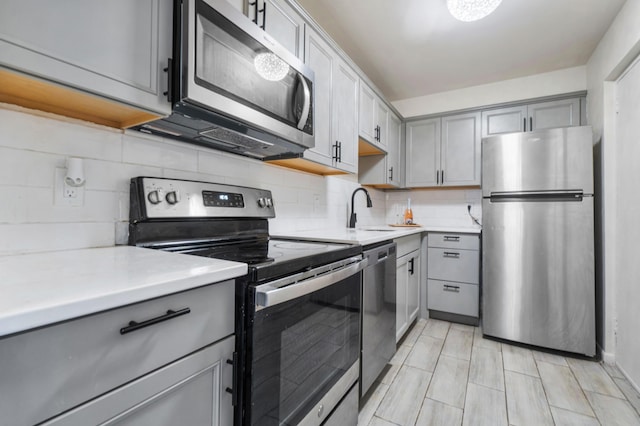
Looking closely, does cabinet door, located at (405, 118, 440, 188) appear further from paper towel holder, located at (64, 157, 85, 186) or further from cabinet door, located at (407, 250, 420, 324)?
paper towel holder, located at (64, 157, 85, 186)

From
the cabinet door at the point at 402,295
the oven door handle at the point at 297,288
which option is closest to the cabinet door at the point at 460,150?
the cabinet door at the point at 402,295

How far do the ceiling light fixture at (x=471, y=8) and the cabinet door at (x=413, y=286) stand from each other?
180 centimetres

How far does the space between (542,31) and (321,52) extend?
1829mm

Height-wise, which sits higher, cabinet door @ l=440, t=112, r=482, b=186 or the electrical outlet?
cabinet door @ l=440, t=112, r=482, b=186

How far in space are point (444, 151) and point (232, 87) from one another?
277cm

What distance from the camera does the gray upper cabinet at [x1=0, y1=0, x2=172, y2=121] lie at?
2.19 ft

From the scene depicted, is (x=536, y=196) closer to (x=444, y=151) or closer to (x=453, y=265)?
(x=453, y=265)

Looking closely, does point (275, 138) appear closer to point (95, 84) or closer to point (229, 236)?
point (229, 236)

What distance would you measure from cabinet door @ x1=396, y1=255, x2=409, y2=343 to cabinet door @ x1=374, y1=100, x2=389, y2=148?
116cm

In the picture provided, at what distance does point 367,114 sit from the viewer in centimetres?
254

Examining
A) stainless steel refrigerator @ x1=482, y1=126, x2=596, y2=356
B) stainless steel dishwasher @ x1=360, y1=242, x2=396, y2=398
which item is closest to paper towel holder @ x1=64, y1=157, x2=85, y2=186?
stainless steel dishwasher @ x1=360, y1=242, x2=396, y2=398

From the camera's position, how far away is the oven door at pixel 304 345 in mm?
821

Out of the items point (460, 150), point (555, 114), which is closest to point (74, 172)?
point (460, 150)

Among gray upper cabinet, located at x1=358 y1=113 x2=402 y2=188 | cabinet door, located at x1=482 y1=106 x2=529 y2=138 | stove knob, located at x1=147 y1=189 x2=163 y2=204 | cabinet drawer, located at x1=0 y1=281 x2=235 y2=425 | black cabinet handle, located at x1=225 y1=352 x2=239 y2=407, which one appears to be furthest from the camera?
gray upper cabinet, located at x1=358 y1=113 x2=402 y2=188
